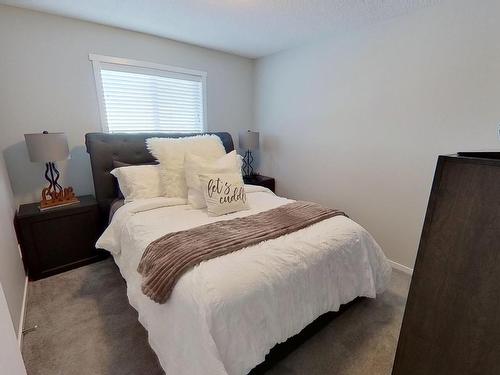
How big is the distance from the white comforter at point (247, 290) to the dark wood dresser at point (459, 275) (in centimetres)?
54

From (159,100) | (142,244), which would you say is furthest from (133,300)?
(159,100)

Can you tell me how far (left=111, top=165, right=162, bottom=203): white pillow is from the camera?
2158 millimetres

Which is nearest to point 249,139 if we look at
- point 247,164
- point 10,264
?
point 247,164

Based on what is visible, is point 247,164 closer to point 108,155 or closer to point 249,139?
point 249,139

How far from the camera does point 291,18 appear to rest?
7.24ft

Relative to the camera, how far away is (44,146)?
79.7 inches

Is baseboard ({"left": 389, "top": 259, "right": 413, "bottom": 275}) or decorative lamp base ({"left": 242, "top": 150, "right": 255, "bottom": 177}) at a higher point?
decorative lamp base ({"left": 242, "top": 150, "right": 255, "bottom": 177})

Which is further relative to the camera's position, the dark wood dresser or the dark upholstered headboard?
the dark upholstered headboard

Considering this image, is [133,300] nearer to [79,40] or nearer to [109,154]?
[109,154]

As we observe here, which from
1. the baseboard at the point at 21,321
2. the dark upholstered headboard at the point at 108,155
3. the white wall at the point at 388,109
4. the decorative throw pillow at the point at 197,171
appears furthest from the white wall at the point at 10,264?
the white wall at the point at 388,109

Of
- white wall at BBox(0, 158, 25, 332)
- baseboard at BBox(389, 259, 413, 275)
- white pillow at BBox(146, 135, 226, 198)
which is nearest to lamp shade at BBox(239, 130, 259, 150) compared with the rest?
white pillow at BBox(146, 135, 226, 198)

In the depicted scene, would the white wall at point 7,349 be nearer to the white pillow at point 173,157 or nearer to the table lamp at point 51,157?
the white pillow at point 173,157

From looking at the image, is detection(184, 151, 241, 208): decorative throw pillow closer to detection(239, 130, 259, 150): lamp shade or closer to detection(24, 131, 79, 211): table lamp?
detection(24, 131, 79, 211): table lamp

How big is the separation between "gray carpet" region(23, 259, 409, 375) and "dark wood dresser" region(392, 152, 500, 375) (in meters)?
0.64
